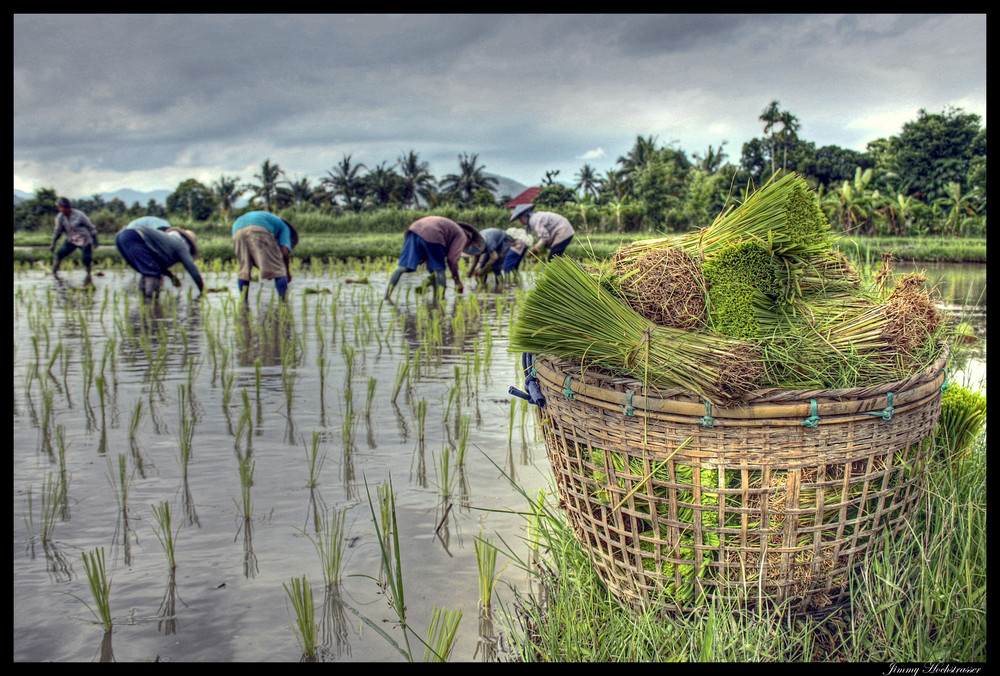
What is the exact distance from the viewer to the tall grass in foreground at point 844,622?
4.75ft

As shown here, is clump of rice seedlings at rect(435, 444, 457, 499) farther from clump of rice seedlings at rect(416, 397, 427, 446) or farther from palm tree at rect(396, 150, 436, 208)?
palm tree at rect(396, 150, 436, 208)

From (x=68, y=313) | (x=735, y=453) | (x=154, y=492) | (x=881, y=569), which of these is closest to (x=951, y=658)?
(x=881, y=569)

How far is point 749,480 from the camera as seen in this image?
58.1 inches

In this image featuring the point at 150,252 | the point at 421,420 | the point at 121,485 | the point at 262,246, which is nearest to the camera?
the point at 121,485

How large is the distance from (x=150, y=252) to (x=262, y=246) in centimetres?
148

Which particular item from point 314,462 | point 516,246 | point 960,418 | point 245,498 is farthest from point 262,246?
point 960,418

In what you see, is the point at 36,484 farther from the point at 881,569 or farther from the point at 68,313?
the point at 68,313

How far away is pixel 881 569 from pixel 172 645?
1658 millimetres

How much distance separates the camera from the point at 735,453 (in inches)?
57.2

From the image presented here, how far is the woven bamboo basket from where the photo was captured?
1.44 m

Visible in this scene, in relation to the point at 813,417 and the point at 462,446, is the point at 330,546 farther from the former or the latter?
the point at 813,417

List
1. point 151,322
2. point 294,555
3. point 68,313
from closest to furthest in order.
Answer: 1. point 294,555
2. point 151,322
3. point 68,313

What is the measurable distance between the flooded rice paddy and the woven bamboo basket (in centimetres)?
38
